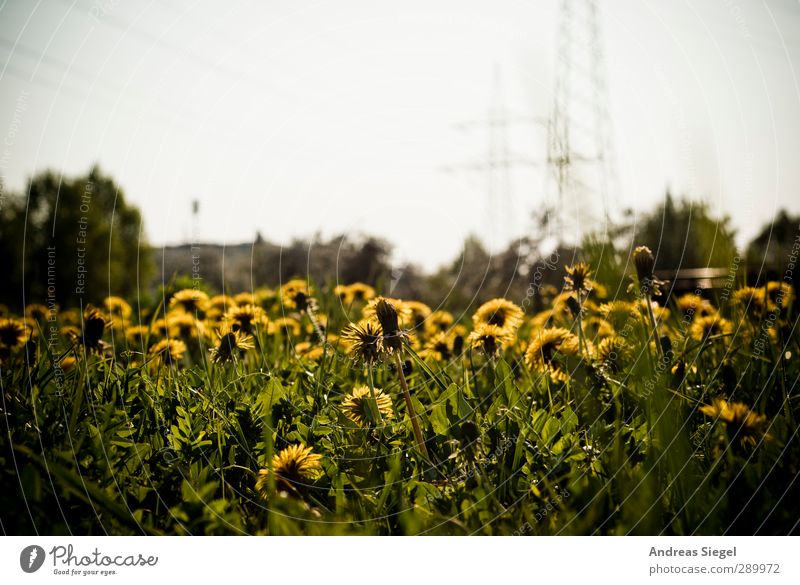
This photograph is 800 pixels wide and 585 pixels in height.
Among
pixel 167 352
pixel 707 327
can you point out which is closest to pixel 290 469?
pixel 167 352

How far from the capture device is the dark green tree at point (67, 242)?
158 cm

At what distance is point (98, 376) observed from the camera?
5.13ft

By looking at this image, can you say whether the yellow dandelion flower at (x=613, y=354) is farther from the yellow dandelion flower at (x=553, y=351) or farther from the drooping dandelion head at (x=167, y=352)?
the drooping dandelion head at (x=167, y=352)

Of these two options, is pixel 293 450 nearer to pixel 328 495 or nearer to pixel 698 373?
pixel 328 495

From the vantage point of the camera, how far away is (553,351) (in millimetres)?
1600

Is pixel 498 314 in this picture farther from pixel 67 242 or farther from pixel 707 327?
pixel 67 242

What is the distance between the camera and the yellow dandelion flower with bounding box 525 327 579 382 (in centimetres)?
158

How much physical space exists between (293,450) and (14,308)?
204 cm

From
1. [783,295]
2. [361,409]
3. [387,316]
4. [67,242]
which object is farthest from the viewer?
[67,242]

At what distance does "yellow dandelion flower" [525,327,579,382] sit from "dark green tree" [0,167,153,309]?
1.21 m

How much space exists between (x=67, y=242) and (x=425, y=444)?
8708 mm

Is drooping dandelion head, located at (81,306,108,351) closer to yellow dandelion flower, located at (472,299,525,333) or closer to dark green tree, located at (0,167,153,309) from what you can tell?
dark green tree, located at (0,167,153,309)

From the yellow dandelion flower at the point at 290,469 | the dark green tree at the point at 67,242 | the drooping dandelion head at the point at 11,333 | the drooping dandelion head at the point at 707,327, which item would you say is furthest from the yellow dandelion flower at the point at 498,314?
the drooping dandelion head at the point at 11,333
